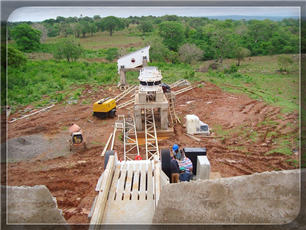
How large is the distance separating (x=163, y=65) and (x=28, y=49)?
16895 millimetres

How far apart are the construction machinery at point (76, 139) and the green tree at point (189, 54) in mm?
21371

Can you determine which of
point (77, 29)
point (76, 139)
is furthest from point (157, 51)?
point (76, 139)

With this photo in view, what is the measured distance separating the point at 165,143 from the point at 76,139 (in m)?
3.61

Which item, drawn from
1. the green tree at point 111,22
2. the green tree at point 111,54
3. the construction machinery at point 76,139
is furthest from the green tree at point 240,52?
the construction machinery at point 76,139

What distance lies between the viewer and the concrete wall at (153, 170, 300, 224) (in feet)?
8.98

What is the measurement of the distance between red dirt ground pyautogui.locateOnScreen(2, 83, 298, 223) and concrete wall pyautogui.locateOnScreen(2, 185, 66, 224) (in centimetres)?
40

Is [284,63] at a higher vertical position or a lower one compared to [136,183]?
higher

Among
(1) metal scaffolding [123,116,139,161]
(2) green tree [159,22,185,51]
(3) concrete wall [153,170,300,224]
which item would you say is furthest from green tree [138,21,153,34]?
(3) concrete wall [153,170,300,224]

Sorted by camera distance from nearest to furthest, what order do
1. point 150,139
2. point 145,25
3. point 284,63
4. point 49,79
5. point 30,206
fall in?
1. point 30,206
2. point 150,139
3. point 49,79
4. point 284,63
5. point 145,25

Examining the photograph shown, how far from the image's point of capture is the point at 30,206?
118 inches

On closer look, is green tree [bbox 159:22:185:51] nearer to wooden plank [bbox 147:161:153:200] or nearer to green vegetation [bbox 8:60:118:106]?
green vegetation [bbox 8:60:118:106]

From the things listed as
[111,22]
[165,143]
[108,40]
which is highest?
[108,40]

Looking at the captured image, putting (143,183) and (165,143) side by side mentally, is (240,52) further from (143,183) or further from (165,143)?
(143,183)

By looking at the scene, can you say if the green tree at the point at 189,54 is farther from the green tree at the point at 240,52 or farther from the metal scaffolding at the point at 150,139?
the metal scaffolding at the point at 150,139
